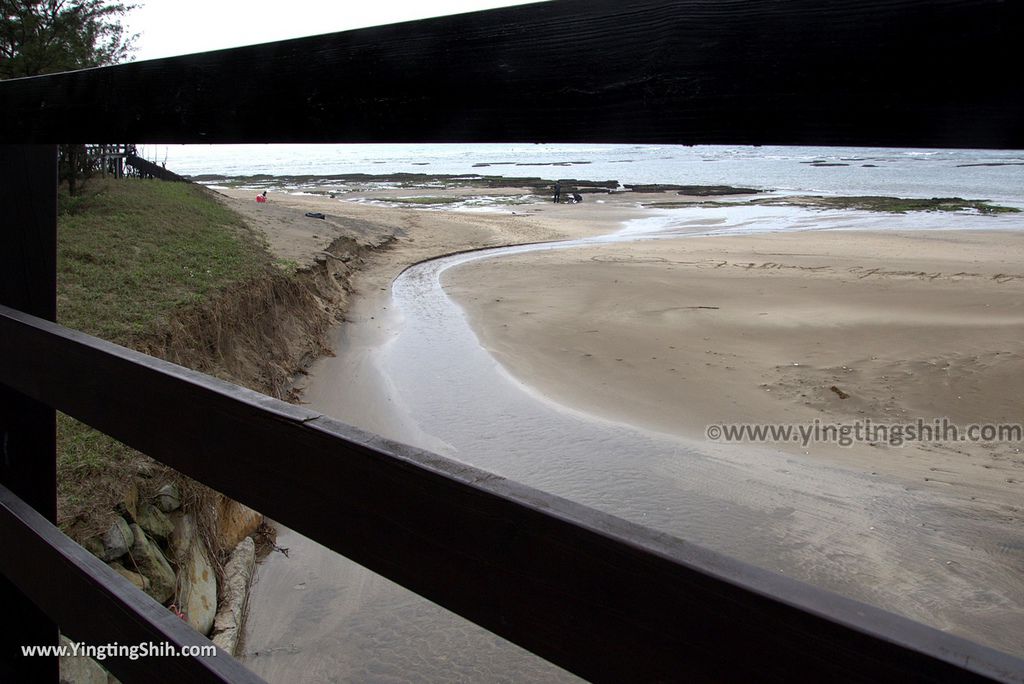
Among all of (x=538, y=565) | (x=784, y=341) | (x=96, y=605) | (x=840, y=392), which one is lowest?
(x=840, y=392)

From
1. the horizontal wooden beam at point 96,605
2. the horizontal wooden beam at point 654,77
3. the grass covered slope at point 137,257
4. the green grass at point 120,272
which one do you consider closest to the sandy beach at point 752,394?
the green grass at point 120,272

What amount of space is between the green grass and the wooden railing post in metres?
1.95

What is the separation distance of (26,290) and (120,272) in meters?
6.46

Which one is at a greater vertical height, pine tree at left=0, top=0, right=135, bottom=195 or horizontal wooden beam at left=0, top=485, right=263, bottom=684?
pine tree at left=0, top=0, right=135, bottom=195

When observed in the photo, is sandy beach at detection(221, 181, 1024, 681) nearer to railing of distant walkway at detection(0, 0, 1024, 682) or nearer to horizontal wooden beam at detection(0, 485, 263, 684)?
horizontal wooden beam at detection(0, 485, 263, 684)

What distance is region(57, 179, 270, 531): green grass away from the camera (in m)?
4.38

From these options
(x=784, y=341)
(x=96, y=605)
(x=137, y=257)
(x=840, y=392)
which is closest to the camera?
(x=96, y=605)

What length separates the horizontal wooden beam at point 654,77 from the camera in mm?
731

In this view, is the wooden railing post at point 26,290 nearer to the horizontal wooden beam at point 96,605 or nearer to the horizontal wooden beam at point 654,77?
the horizontal wooden beam at point 96,605

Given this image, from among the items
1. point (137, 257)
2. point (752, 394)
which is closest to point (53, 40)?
point (137, 257)

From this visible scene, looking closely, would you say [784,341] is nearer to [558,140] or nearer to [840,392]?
[840,392]

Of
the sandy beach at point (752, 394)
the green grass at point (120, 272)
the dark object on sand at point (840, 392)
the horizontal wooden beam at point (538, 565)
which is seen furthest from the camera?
→ the dark object on sand at point (840, 392)

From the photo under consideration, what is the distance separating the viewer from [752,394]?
1032cm

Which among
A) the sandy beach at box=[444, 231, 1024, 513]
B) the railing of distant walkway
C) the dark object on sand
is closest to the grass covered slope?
the sandy beach at box=[444, 231, 1024, 513]
